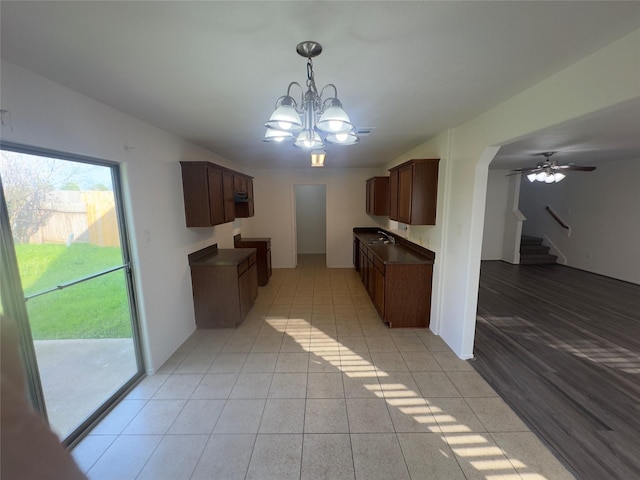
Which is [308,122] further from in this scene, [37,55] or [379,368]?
[379,368]

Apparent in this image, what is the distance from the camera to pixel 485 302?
4.11 m

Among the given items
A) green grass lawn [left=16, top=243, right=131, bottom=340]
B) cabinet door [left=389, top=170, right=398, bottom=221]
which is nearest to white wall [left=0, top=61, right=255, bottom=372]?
green grass lawn [left=16, top=243, right=131, bottom=340]

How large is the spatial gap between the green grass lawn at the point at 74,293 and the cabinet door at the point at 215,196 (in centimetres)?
116

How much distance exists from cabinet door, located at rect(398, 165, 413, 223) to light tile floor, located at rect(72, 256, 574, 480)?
1.54 meters

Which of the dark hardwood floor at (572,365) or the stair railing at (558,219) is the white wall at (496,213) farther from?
the dark hardwood floor at (572,365)

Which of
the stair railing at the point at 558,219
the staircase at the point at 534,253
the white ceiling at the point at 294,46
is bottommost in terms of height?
the staircase at the point at 534,253

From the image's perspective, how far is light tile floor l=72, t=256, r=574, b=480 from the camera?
1.60m

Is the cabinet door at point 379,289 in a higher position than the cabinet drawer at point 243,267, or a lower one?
lower

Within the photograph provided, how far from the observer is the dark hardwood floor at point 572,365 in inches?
67.6

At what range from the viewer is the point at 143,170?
2.44m

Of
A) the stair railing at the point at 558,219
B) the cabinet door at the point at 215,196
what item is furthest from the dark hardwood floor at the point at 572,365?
the cabinet door at the point at 215,196

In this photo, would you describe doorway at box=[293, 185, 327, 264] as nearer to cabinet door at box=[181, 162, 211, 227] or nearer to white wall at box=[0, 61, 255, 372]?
white wall at box=[0, 61, 255, 372]

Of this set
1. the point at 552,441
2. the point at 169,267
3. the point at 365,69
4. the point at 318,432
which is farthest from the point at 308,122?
the point at 552,441

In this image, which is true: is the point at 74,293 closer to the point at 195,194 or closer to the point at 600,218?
the point at 195,194
